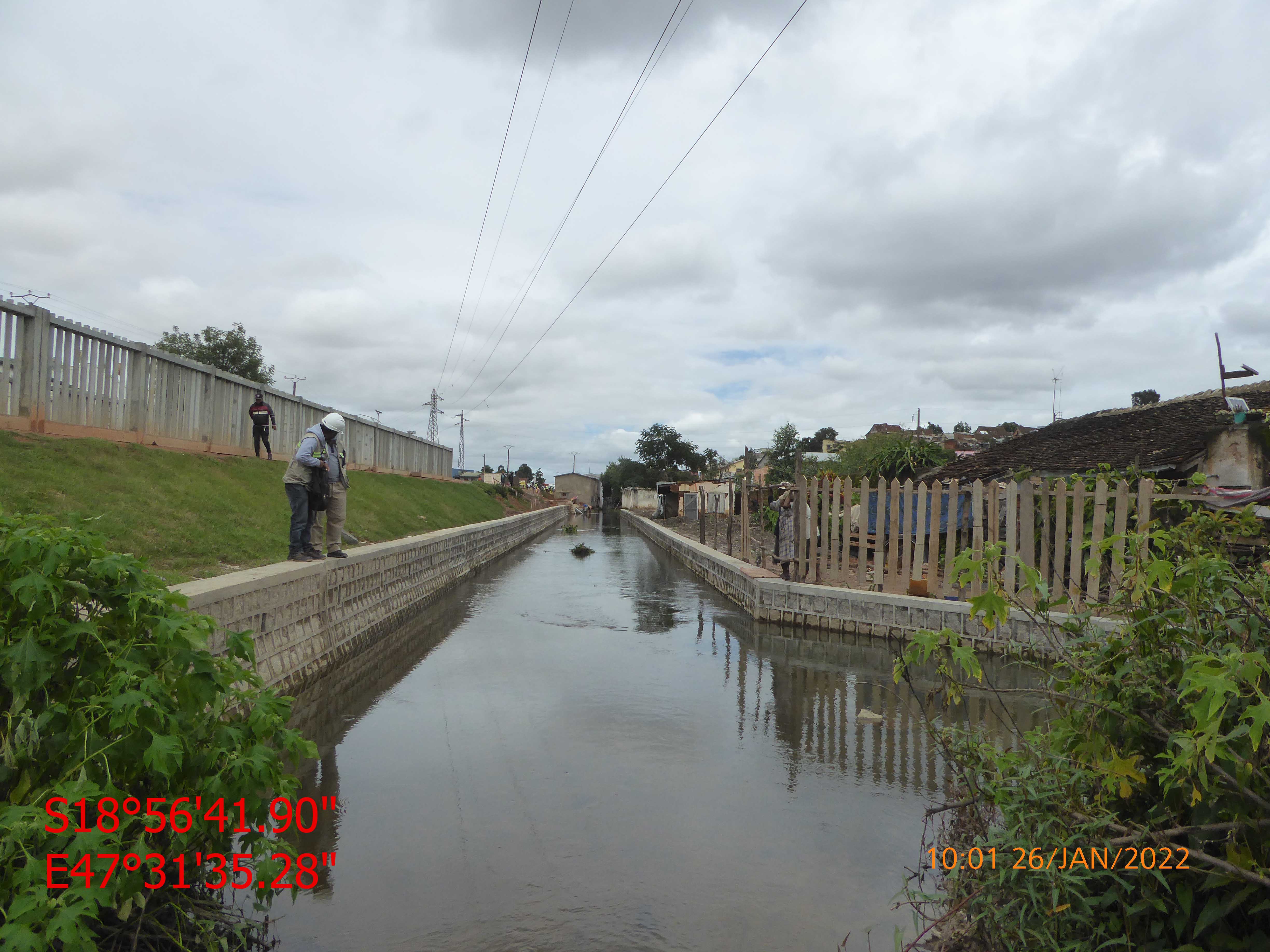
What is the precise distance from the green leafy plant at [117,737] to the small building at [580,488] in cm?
8154

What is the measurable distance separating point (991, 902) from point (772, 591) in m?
8.74

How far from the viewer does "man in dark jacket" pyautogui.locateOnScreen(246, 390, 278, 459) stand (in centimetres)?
1515

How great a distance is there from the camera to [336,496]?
905 cm

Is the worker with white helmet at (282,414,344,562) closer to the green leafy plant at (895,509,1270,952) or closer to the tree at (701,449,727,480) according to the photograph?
the green leafy plant at (895,509,1270,952)

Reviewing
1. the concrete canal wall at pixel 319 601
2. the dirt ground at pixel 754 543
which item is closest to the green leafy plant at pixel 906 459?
the dirt ground at pixel 754 543

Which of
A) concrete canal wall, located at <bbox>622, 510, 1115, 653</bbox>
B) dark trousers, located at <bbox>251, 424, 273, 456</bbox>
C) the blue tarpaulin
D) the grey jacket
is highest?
dark trousers, located at <bbox>251, 424, 273, 456</bbox>

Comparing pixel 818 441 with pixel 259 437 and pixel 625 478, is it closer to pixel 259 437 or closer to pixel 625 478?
pixel 625 478

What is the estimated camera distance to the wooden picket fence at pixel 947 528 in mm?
9094

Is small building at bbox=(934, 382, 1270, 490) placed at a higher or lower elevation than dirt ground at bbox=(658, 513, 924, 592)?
higher

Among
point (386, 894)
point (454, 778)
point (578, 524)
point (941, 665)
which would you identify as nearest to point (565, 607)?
point (454, 778)

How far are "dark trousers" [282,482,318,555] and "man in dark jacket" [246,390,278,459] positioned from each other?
304 inches

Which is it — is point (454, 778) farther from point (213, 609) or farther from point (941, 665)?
point (941, 665)
